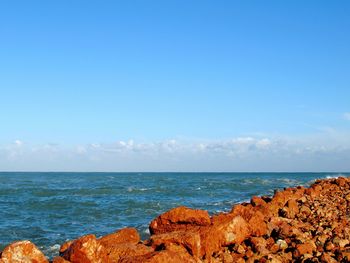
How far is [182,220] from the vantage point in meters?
9.69

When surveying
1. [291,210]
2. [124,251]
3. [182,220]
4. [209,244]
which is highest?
[182,220]

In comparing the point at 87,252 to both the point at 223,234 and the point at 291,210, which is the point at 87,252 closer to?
→ the point at 223,234

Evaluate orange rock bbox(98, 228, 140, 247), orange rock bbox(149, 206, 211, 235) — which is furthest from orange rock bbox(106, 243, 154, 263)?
orange rock bbox(149, 206, 211, 235)

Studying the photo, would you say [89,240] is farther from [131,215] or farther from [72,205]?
[72,205]

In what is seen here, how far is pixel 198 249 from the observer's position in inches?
318

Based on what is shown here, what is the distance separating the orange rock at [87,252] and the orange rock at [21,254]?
1.50 feet

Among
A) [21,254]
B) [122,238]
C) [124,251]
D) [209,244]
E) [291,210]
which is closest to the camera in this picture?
[21,254]

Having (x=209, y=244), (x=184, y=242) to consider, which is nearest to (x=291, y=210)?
(x=209, y=244)

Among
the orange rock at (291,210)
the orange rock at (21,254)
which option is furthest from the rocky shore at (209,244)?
the orange rock at (291,210)

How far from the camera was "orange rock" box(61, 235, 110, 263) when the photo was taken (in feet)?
22.3

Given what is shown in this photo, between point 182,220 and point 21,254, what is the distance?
4.02m

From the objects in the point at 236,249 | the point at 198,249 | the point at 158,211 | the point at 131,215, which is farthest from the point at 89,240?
the point at 158,211

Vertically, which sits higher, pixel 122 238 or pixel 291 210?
pixel 291 210

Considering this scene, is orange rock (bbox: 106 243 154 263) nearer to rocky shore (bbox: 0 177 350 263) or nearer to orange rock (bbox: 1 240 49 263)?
rocky shore (bbox: 0 177 350 263)
